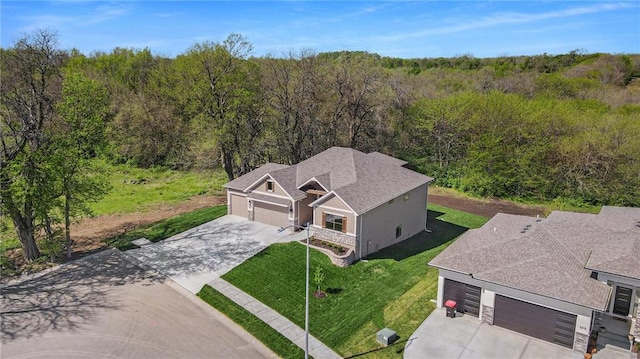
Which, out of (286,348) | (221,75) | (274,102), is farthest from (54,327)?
(274,102)

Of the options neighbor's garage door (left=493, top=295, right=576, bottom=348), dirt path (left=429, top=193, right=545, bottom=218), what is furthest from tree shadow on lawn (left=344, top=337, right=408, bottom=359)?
dirt path (left=429, top=193, right=545, bottom=218)

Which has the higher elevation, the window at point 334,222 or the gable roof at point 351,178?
the gable roof at point 351,178

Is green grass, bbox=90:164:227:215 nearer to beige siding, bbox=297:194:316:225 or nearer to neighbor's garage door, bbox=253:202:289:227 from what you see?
neighbor's garage door, bbox=253:202:289:227

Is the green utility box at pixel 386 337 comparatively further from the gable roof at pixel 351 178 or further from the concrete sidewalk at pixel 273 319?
the gable roof at pixel 351 178

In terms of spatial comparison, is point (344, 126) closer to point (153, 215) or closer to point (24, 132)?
point (153, 215)

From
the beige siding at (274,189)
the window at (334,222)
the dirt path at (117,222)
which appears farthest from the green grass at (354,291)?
the dirt path at (117,222)

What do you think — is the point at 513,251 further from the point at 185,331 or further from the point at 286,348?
the point at 185,331
